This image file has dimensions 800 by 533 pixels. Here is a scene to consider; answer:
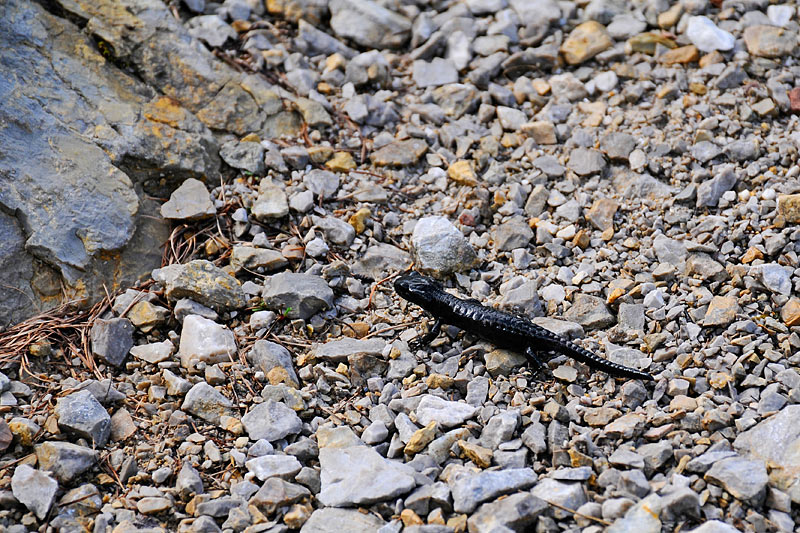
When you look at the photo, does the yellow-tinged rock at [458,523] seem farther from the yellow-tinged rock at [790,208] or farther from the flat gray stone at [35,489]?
the yellow-tinged rock at [790,208]

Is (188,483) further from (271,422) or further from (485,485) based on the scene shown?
(485,485)

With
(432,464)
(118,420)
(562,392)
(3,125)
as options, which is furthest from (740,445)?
(3,125)

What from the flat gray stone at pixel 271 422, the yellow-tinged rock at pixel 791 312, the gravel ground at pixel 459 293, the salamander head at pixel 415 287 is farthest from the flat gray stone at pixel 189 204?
the yellow-tinged rock at pixel 791 312

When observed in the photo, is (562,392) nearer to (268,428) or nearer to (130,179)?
(268,428)

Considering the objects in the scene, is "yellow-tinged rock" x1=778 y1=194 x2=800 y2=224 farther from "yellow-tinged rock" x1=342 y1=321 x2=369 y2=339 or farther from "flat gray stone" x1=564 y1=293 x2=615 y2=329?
"yellow-tinged rock" x1=342 y1=321 x2=369 y2=339

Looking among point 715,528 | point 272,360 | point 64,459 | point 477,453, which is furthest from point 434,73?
point 715,528

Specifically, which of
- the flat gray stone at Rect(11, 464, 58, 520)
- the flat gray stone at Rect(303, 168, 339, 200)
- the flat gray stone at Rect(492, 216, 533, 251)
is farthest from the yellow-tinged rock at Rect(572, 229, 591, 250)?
the flat gray stone at Rect(11, 464, 58, 520)
